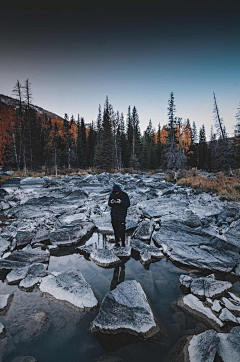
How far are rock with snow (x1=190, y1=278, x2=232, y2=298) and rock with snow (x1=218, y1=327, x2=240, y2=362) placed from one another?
3.25 feet

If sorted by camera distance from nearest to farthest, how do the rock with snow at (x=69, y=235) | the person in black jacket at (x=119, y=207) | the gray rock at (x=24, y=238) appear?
the person in black jacket at (x=119, y=207) < the gray rock at (x=24, y=238) < the rock with snow at (x=69, y=235)

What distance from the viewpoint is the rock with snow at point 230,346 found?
7.59ft

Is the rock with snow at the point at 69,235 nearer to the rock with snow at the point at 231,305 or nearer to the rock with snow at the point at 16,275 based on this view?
the rock with snow at the point at 16,275

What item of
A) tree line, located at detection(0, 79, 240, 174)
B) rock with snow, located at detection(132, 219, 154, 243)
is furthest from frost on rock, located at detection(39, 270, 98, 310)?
tree line, located at detection(0, 79, 240, 174)

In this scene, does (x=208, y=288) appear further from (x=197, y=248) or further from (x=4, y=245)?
(x=4, y=245)

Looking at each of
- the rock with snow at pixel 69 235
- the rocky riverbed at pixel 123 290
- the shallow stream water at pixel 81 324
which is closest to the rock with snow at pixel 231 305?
the rocky riverbed at pixel 123 290

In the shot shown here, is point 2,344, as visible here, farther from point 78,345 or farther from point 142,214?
point 142,214

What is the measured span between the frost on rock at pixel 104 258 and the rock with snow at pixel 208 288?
2.25m

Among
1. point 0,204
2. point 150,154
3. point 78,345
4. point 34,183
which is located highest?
point 150,154

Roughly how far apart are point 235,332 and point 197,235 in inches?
149

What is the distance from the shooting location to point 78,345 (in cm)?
277

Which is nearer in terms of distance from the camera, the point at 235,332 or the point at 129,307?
the point at 235,332

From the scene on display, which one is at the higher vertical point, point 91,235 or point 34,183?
point 34,183

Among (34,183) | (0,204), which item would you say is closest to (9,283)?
(0,204)
